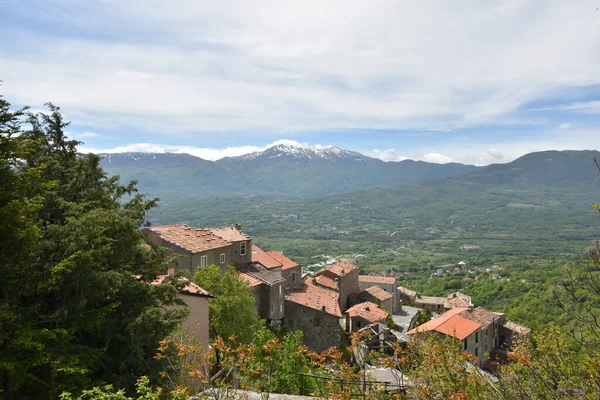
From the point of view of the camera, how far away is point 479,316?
45.8 meters

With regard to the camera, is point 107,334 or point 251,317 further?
point 251,317

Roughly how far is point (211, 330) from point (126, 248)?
33.1 ft

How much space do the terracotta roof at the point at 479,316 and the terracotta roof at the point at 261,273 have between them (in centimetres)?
2149

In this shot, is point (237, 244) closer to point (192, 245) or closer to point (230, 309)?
point (192, 245)

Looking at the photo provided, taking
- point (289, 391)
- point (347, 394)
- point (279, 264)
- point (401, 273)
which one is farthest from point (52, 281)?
point (401, 273)

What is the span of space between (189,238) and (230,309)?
11.4 meters

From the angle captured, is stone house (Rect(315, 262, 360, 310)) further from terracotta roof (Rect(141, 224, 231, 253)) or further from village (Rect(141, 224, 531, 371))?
terracotta roof (Rect(141, 224, 231, 253))

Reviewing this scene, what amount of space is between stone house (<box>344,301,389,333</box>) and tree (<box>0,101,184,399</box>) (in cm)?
2623

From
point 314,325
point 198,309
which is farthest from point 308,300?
point 198,309

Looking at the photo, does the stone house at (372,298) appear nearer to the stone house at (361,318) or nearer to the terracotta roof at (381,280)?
the terracotta roof at (381,280)

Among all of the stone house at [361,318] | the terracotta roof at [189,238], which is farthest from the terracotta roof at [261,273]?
the stone house at [361,318]

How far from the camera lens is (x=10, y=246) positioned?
12648 mm

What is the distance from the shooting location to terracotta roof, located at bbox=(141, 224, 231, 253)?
31953 millimetres

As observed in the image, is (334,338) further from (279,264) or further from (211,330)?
(211,330)
